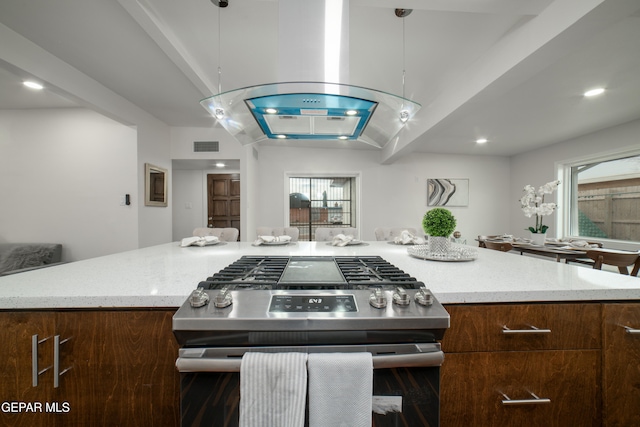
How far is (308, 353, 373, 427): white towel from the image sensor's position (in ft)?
2.02

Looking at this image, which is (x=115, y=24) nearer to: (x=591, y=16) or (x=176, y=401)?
(x=176, y=401)

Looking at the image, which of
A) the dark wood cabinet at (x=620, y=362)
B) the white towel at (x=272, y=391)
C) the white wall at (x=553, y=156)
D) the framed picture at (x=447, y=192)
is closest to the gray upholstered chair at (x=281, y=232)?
the white towel at (x=272, y=391)

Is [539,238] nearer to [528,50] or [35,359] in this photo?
[528,50]

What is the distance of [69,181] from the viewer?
3207 millimetres

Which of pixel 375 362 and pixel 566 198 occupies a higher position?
pixel 566 198

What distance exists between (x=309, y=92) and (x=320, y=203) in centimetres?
446

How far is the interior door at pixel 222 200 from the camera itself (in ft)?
17.8

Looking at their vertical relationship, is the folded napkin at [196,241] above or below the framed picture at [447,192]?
below

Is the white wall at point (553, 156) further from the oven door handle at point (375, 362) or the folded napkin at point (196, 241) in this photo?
the folded napkin at point (196, 241)

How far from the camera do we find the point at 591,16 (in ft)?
4.24

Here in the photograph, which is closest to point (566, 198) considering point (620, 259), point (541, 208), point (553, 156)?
point (553, 156)

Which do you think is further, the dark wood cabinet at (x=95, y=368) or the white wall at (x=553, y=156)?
the white wall at (x=553, y=156)

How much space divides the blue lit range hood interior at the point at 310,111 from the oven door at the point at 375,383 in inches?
40.1

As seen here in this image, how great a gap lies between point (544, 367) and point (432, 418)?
1.36 feet
